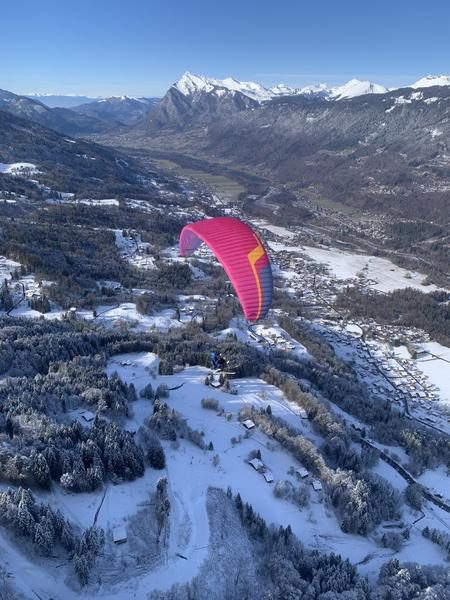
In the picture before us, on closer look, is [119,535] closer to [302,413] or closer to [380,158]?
[302,413]

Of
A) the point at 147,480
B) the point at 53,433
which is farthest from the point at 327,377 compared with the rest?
the point at 53,433

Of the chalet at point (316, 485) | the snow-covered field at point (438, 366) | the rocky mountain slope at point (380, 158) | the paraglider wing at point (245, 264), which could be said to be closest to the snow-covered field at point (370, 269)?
the snow-covered field at point (438, 366)

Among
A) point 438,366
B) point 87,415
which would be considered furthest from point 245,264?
point 438,366

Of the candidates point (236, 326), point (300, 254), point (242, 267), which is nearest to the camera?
point (242, 267)

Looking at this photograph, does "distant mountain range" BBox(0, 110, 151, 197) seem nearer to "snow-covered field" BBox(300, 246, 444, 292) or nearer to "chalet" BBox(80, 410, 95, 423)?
"snow-covered field" BBox(300, 246, 444, 292)

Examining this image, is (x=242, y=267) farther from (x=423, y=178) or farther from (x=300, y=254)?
(x=423, y=178)

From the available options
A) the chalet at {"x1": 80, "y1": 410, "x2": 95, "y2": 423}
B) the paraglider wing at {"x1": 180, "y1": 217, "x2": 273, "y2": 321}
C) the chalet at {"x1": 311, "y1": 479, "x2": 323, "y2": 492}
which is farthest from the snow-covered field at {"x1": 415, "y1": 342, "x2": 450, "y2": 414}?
the chalet at {"x1": 80, "y1": 410, "x2": 95, "y2": 423}

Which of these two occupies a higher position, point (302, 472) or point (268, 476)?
point (268, 476)
